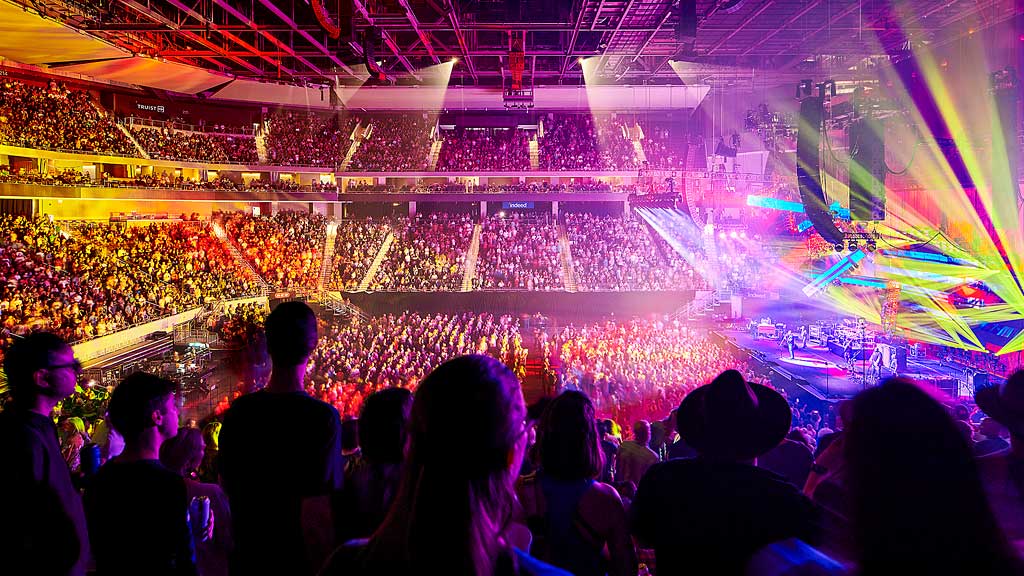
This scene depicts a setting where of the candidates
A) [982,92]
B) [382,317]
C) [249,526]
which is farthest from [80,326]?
[982,92]

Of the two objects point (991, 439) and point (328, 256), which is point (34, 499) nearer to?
point (991, 439)

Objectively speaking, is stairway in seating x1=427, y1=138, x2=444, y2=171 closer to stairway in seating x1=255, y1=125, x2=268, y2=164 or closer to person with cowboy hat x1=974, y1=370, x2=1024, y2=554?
stairway in seating x1=255, y1=125, x2=268, y2=164

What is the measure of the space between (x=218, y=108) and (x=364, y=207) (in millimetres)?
8323

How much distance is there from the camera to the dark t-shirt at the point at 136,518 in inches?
86.3

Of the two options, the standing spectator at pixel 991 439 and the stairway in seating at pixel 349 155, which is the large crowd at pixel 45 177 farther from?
the standing spectator at pixel 991 439

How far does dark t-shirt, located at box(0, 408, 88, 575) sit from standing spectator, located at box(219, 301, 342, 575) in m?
0.56

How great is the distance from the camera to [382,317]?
21734mm

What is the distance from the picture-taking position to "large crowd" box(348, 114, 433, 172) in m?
31.4

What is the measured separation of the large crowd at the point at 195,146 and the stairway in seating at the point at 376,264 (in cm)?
797

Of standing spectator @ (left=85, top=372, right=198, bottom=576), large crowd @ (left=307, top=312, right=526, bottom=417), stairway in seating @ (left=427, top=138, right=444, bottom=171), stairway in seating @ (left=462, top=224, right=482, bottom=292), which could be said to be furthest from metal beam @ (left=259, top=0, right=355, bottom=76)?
standing spectator @ (left=85, top=372, right=198, bottom=576)

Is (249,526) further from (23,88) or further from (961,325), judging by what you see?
(23,88)

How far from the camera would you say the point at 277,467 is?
6.89 feet

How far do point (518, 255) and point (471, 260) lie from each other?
6.00 feet

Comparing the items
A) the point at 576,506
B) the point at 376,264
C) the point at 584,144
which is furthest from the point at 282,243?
the point at 576,506
